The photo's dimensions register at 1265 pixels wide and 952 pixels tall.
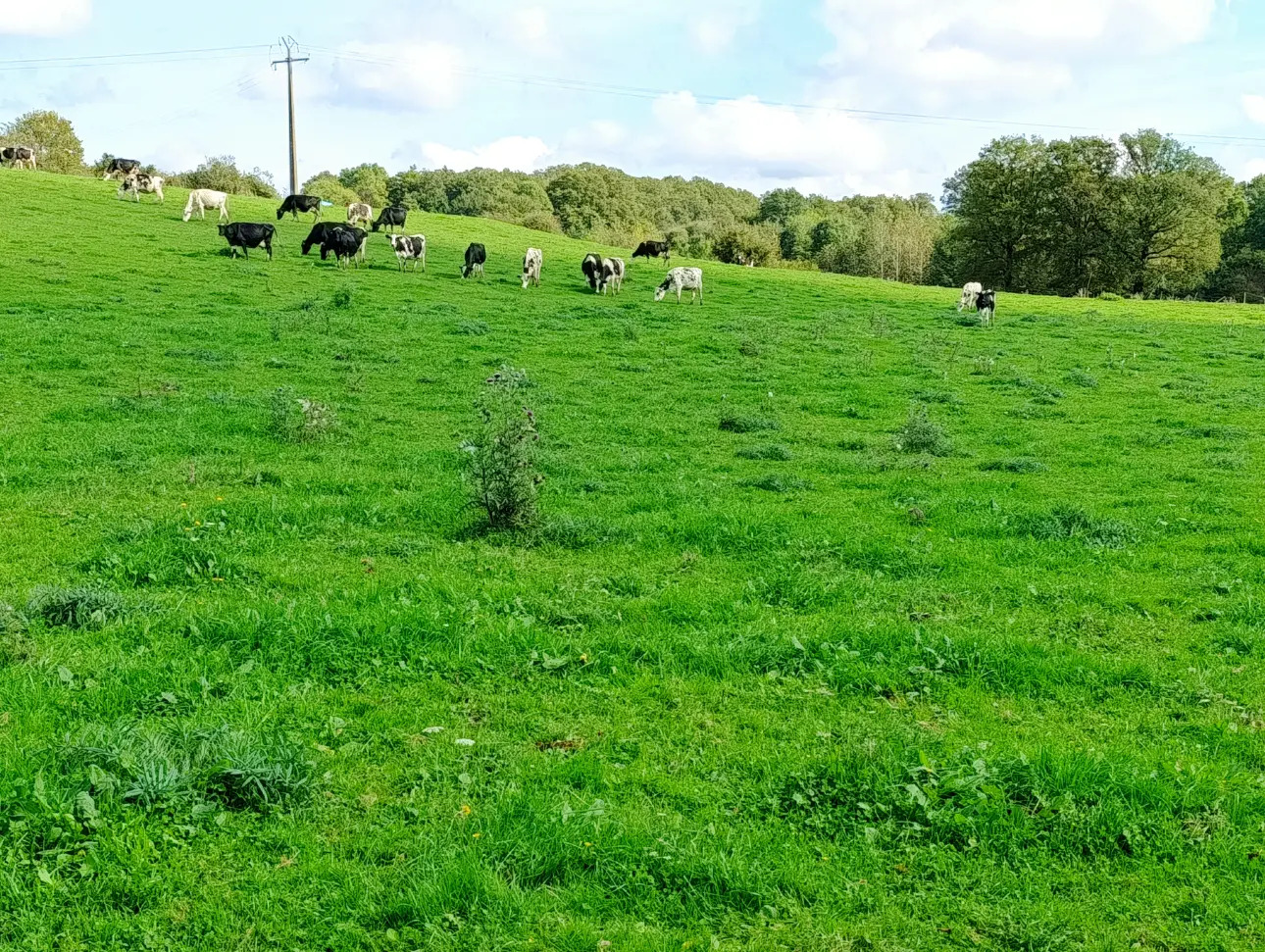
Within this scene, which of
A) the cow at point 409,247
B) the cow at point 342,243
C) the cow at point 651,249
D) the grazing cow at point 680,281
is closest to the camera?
the cow at point 342,243

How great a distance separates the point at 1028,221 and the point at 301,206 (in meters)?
50.9

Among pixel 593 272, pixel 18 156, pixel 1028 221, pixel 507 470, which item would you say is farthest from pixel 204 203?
pixel 1028 221

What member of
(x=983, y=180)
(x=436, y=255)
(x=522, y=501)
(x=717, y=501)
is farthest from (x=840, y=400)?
(x=983, y=180)

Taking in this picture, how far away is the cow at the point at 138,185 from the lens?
41.7 m

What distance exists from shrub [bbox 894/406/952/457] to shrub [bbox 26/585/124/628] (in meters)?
11.2

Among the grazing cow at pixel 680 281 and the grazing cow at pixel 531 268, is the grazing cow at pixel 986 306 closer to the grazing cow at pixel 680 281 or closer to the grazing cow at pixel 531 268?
the grazing cow at pixel 680 281

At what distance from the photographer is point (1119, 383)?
22.0 meters

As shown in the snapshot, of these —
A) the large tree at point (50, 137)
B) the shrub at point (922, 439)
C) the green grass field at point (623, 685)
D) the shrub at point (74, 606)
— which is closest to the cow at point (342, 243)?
the green grass field at point (623, 685)

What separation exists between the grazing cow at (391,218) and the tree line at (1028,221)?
19501mm

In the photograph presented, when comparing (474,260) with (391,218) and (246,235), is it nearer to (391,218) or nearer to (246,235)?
(246,235)

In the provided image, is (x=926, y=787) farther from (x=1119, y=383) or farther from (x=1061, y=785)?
(x=1119, y=383)

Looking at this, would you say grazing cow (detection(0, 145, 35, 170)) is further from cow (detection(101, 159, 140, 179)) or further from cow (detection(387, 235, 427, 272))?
cow (detection(387, 235, 427, 272))

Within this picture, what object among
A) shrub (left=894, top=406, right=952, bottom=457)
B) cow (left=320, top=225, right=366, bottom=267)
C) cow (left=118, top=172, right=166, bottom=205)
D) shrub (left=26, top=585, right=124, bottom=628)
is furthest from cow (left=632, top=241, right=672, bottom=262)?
shrub (left=26, top=585, right=124, bottom=628)

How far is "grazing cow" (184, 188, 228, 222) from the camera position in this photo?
38.6 meters
